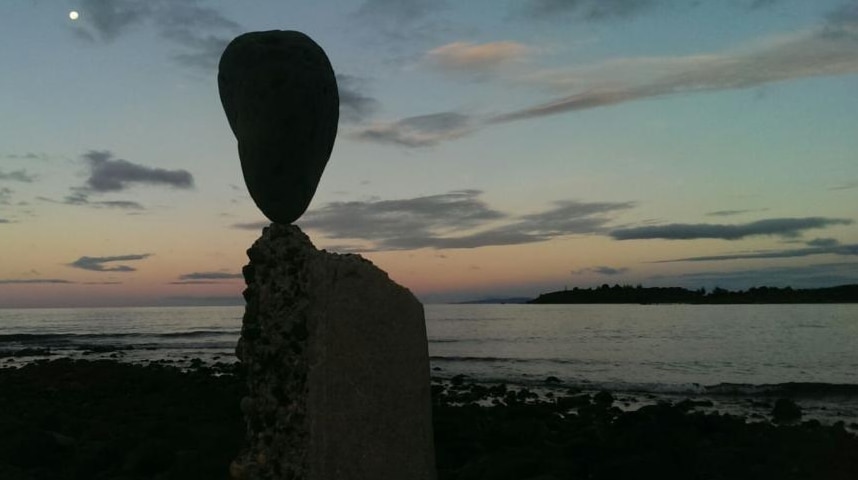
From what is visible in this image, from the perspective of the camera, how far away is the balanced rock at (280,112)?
6.27m

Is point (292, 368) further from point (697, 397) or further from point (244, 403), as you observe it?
point (697, 397)

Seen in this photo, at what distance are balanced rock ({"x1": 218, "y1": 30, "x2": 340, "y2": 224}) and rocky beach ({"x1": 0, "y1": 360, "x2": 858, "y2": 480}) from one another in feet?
17.3

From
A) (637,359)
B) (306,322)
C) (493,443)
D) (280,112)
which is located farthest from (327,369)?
(637,359)

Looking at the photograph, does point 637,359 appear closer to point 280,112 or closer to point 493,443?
point 493,443

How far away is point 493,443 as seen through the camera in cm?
1366

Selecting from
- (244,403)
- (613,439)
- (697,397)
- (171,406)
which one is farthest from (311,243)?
(697,397)

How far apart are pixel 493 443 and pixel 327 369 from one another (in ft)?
26.6

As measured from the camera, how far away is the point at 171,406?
2002cm

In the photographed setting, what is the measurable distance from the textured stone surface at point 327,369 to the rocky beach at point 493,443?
4.00m

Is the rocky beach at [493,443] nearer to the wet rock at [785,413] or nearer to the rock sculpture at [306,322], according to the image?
the wet rock at [785,413]

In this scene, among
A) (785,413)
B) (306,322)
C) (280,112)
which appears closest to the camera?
(280,112)

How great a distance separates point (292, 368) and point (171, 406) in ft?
Answer: 49.9

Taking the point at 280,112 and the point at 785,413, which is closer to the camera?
the point at 280,112

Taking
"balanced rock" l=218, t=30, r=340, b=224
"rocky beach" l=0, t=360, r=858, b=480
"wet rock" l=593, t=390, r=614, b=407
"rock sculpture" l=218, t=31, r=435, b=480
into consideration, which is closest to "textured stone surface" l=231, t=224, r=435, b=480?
"rock sculpture" l=218, t=31, r=435, b=480
